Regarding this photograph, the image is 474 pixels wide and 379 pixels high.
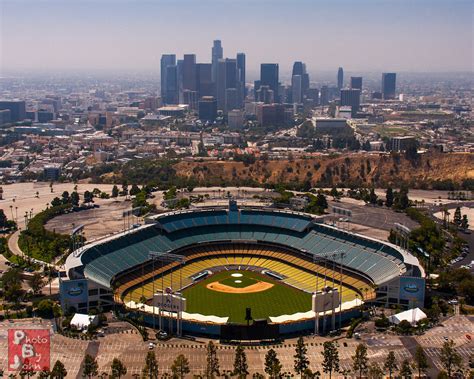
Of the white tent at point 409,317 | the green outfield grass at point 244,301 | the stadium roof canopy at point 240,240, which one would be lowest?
the green outfield grass at point 244,301

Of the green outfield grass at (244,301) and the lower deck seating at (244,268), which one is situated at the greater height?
the lower deck seating at (244,268)

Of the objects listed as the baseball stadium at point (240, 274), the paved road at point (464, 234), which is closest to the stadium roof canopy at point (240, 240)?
the baseball stadium at point (240, 274)

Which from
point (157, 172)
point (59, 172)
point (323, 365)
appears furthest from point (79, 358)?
point (59, 172)

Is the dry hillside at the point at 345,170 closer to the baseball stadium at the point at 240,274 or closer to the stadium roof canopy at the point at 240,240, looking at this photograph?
the stadium roof canopy at the point at 240,240

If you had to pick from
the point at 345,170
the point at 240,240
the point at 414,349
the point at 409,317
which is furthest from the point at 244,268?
the point at 345,170

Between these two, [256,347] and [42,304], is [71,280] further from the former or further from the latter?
[256,347]
